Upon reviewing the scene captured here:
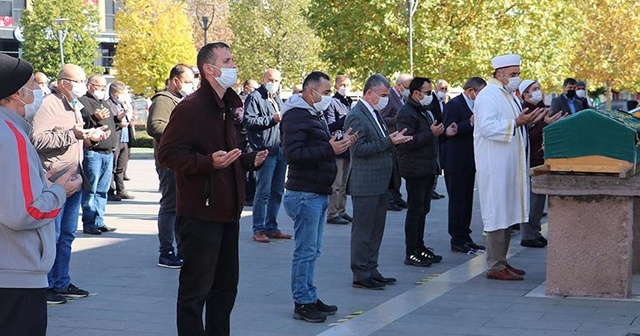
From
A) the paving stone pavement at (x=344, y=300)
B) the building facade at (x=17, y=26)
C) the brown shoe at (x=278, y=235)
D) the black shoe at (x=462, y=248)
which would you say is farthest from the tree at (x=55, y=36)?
the black shoe at (x=462, y=248)

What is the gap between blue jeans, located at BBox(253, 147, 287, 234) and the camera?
42.3 feet

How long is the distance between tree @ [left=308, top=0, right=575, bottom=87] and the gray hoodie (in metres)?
28.3

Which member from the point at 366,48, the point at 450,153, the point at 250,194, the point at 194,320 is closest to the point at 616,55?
the point at 366,48

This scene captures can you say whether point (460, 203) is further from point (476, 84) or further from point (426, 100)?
point (476, 84)

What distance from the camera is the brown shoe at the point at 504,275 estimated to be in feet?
33.4

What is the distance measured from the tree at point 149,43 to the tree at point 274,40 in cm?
378

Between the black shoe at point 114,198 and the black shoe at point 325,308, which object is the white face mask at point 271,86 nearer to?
the black shoe at point 325,308

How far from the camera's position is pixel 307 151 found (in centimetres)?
841

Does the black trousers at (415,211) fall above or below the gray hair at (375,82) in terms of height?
below

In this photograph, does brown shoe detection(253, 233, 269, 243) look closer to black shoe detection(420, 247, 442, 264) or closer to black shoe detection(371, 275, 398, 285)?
black shoe detection(420, 247, 442, 264)

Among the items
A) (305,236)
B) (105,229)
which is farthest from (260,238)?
(305,236)

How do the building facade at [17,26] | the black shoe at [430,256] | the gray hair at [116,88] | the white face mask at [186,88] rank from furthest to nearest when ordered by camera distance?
the building facade at [17,26]
the gray hair at [116,88]
the black shoe at [430,256]
the white face mask at [186,88]

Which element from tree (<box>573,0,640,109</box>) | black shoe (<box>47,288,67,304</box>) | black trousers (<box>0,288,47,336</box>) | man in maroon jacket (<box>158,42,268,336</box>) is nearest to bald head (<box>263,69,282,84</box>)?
black shoe (<box>47,288,67,304</box>)

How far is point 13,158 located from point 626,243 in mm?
5945
